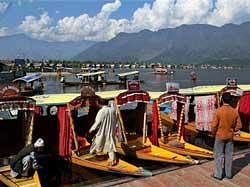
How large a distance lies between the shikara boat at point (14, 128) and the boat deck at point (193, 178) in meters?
2.64

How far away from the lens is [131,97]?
1361 centimetres

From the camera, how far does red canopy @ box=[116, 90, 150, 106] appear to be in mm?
13430

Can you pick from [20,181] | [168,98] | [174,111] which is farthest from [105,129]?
[174,111]

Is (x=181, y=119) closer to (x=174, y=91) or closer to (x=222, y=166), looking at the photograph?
(x=174, y=91)

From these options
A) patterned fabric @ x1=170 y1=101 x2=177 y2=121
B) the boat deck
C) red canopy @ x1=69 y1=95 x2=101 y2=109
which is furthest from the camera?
patterned fabric @ x1=170 y1=101 x2=177 y2=121

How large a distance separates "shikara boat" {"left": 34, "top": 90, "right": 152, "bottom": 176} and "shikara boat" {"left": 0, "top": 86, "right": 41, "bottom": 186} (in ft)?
2.35

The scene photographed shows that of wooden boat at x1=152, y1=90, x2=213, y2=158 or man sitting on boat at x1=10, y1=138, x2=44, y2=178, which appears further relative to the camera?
wooden boat at x1=152, y1=90, x2=213, y2=158

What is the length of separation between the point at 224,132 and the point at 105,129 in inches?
143

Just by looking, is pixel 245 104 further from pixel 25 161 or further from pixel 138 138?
pixel 25 161

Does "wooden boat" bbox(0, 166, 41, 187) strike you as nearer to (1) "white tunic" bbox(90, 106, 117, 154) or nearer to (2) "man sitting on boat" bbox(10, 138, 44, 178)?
(2) "man sitting on boat" bbox(10, 138, 44, 178)

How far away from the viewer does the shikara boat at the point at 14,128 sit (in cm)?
1100

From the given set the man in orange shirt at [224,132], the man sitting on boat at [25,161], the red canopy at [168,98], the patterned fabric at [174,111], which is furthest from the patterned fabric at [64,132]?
the man in orange shirt at [224,132]

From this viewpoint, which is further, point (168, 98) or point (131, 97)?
point (168, 98)

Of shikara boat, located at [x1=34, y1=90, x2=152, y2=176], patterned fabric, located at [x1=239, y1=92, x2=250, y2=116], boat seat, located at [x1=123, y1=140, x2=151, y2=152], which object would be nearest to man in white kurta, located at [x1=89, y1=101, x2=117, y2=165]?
shikara boat, located at [x1=34, y1=90, x2=152, y2=176]
